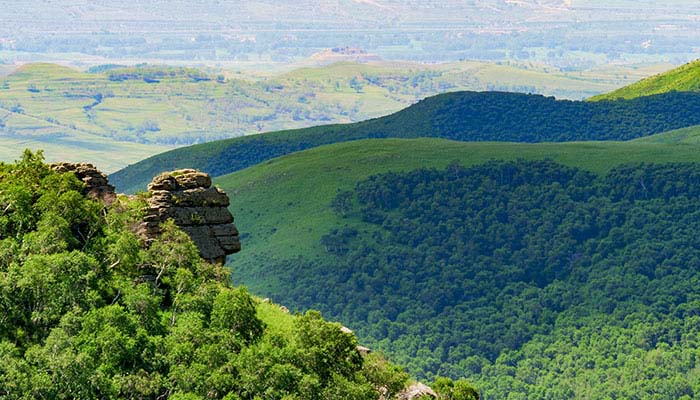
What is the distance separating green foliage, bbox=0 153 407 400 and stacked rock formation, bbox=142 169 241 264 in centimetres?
167

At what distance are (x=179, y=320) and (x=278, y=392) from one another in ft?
25.4

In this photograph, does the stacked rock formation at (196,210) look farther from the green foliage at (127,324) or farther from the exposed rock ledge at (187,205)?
the green foliage at (127,324)

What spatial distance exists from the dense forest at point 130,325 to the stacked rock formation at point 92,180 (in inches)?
39.3

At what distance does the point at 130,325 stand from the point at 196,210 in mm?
12719

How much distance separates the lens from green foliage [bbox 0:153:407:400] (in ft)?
204

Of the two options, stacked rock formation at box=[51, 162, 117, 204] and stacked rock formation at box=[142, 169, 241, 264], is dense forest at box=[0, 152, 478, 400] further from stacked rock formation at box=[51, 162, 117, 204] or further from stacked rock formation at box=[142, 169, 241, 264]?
stacked rock formation at box=[142, 169, 241, 264]

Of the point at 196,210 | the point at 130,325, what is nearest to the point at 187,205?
the point at 196,210

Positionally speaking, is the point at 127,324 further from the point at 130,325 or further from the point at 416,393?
the point at 416,393

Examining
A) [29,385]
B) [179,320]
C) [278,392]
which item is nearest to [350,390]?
[278,392]

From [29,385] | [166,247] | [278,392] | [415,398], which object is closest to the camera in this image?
[29,385]

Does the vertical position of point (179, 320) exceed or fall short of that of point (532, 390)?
it exceeds it

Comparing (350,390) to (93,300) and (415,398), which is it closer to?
(415,398)

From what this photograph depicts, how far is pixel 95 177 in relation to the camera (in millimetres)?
76875

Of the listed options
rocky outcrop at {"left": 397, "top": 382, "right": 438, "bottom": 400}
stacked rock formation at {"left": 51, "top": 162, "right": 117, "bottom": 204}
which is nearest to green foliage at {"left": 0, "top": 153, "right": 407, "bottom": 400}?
rocky outcrop at {"left": 397, "top": 382, "right": 438, "bottom": 400}
